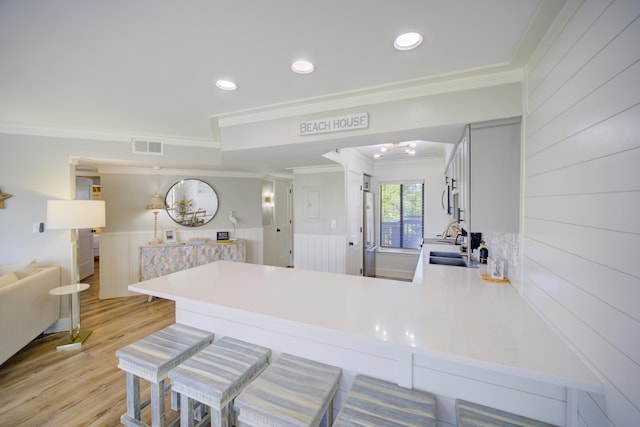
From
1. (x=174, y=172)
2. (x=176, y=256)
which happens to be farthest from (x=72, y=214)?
(x=174, y=172)

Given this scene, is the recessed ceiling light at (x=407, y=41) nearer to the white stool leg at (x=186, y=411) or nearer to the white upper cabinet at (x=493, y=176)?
the white upper cabinet at (x=493, y=176)

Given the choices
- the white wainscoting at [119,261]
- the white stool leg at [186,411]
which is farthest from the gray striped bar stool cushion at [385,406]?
the white wainscoting at [119,261]

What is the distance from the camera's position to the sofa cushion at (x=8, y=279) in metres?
2.50

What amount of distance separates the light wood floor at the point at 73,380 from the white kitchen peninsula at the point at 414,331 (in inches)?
34.1

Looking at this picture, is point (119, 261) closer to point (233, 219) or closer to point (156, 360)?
point (233, 219)

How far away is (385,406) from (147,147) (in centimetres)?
365

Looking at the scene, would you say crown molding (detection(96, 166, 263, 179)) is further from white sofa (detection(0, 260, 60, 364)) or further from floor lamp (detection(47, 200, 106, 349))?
white sofa (detection(0, 260, 60, 364))

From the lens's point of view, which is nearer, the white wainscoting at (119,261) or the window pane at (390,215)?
the white wainscoting at (119,261)

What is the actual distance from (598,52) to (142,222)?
5388 millimetres

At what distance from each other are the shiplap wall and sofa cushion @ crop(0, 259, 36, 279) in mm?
4527

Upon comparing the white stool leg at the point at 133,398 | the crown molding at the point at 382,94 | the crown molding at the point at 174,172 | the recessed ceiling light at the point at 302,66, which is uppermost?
the recessed ceiling light at the point at 302,66

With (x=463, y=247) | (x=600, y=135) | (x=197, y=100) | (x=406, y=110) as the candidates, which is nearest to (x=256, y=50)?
(x=197, y=100)

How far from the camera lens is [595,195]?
2.96 ft

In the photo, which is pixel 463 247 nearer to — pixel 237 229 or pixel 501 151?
pixel 501 151
